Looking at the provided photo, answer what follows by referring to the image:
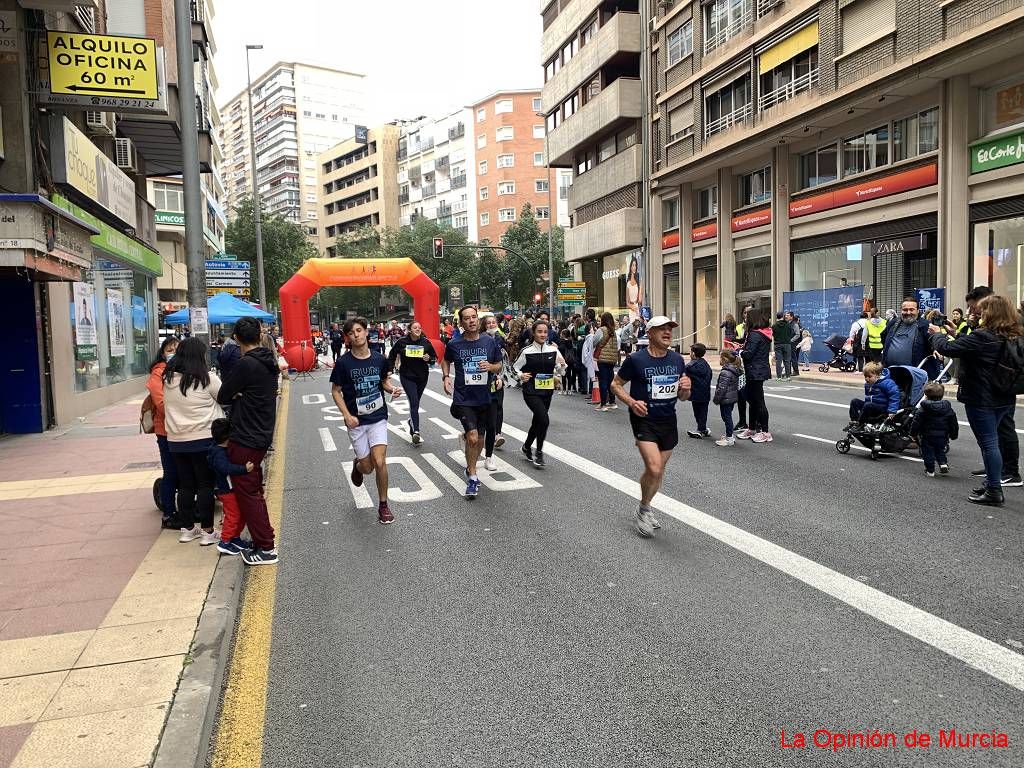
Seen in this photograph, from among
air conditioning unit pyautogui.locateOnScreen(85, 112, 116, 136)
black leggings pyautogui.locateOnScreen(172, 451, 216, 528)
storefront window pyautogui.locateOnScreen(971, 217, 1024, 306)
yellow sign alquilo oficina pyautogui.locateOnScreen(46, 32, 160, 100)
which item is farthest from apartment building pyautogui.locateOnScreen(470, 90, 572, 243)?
black leggings pyautogui.locateOnScreen(172, 451, 216, 528)

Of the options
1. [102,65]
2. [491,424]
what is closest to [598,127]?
[102,65]

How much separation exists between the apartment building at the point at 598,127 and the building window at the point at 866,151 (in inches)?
464

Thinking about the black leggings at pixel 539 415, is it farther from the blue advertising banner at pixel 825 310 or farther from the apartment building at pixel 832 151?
the blue advertising banner at pixel 825 310

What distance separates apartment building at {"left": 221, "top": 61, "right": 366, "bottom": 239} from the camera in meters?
122

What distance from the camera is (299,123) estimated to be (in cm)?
12206

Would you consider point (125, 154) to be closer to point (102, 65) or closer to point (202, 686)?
point (102, 65)

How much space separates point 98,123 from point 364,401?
13.9 metres

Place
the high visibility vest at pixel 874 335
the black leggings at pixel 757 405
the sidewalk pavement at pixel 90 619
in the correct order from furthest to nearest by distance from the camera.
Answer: the high visibility vest at pixel 874 335 < the black leggings at pixel 757 405 < the sidewalk pavement at pixel 90 619

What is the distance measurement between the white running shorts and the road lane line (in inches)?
99.5

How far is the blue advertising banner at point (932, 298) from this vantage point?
1967 centimetres

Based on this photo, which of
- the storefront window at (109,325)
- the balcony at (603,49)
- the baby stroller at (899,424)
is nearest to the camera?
the baby stroller at (899,424)

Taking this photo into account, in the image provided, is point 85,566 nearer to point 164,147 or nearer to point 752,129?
point 164,147

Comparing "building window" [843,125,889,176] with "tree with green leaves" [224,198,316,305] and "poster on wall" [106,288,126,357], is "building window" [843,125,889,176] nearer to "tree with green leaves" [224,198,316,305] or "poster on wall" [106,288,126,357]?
"poster on wall" [106,288,126,357]

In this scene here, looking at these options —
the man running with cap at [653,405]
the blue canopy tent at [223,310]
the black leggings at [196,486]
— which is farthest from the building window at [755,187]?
the black leggings at [196,486]
